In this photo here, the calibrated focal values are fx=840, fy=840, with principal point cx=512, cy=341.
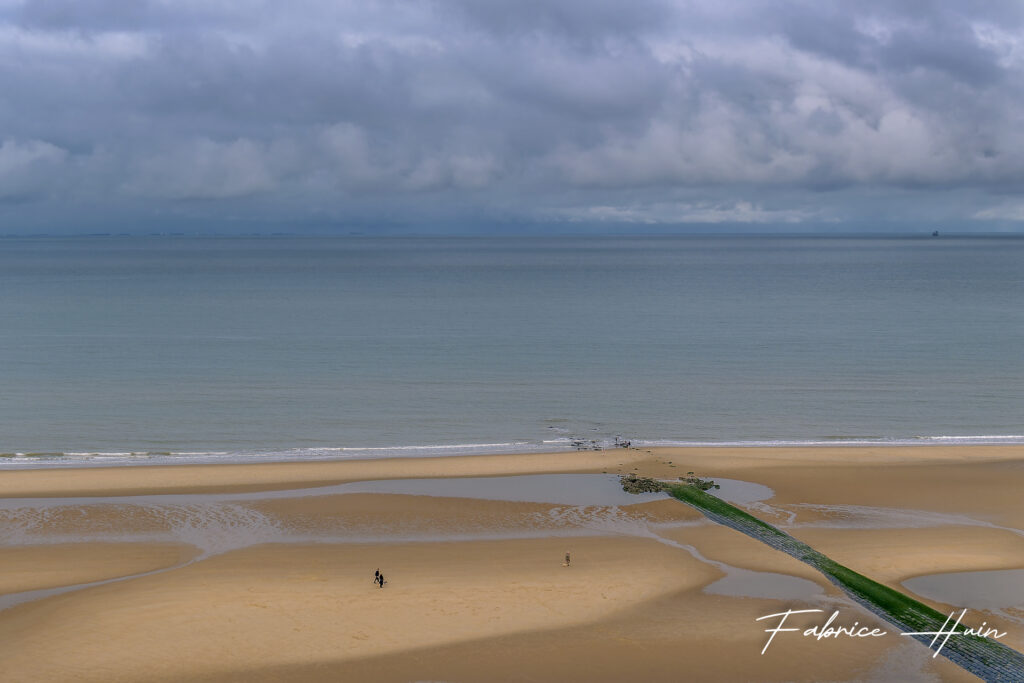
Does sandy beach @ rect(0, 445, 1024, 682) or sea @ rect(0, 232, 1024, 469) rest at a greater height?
sea @ rect(0, 232, 1024, 469)

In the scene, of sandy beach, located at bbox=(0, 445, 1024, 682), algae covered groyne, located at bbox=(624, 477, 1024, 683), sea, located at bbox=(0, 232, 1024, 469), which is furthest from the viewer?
sea, located at bbox=(0, 232, 1024, 469)

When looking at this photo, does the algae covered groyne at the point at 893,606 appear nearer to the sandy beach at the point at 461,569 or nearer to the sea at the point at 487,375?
the sandy beach at the point at 461,569

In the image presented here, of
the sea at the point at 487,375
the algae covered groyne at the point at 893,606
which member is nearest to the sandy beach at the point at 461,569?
the algae covered groyne at the point at 893,606

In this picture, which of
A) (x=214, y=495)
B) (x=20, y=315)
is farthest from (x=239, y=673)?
(x=20, y=315)

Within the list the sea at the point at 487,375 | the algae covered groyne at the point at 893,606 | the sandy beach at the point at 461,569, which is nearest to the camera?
the algae covered groyne at the point at 893,606

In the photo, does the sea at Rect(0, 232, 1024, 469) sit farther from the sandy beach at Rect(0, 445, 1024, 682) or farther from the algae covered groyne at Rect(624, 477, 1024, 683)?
the algae covered groyne at Rect(624, 477, 1024, 683)

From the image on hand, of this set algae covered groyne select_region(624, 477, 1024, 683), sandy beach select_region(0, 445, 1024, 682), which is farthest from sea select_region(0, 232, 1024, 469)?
algae covered groyne select_region(624, 477, 1024, 683)

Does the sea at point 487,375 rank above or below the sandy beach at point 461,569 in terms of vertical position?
above
